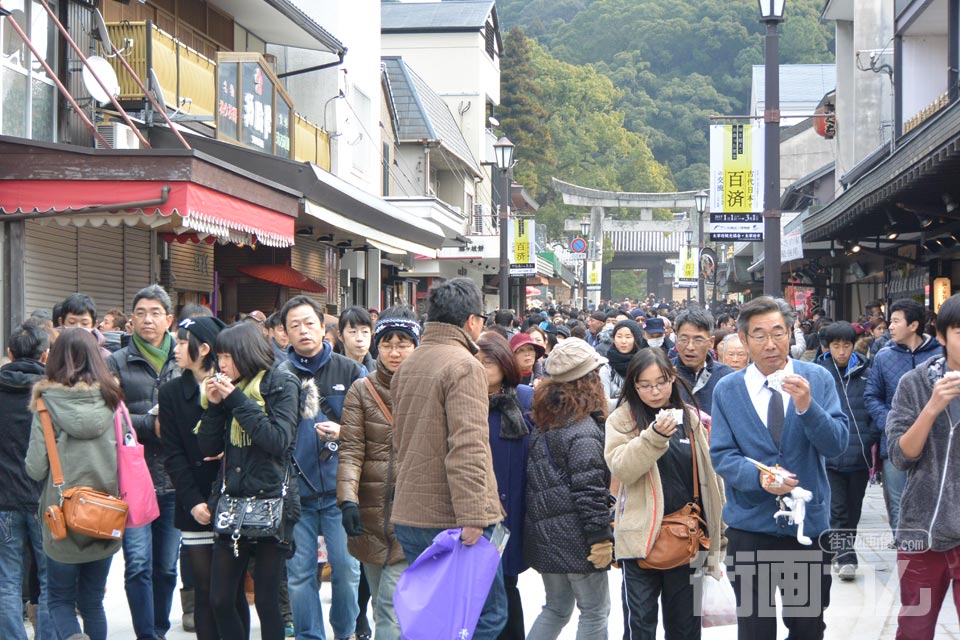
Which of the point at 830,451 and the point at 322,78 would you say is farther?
the point at 322,78

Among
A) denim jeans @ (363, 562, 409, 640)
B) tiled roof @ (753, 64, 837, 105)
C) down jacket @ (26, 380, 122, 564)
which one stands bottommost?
denim jeans @ (363, 562, 409, 640)

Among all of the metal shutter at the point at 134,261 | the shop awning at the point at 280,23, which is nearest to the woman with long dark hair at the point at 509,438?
the metal shutter at the point at 134,261

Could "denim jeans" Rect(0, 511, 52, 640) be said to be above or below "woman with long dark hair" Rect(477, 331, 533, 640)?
below

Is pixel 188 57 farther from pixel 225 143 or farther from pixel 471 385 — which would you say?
pixel 471 385

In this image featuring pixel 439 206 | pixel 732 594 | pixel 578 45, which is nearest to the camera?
pixel 732 594

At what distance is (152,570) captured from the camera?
6.86 meters

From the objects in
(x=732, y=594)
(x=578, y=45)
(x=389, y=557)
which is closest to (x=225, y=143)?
(x=389, y=557)

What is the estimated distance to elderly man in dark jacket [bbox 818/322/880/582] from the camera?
27.3ft

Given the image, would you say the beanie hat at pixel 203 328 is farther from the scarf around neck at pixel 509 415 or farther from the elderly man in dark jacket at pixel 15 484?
the scarf around neck at pixel 509 415

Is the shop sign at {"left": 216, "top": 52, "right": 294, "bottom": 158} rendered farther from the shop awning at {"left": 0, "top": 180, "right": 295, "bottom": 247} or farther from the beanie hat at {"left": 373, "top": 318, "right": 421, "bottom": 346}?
the beanie hat at {"left": 373, "top": 318, "right": 421, "bottom": 346}

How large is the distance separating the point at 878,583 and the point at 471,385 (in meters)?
4.68

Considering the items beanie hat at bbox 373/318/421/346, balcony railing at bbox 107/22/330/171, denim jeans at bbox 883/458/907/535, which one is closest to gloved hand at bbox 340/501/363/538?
beanie hat at bbox 373/318/421/346

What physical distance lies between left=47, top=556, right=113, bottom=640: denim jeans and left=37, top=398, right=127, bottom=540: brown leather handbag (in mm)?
285

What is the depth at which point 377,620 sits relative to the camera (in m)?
A: 5.99
